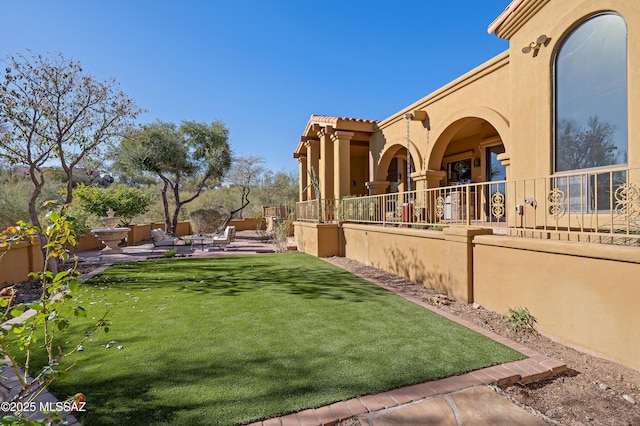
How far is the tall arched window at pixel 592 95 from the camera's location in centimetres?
→ 464

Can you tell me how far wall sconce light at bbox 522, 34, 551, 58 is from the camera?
553cm

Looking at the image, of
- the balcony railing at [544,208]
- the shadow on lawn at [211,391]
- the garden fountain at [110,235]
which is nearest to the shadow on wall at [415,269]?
the balcony railing at [544,208]

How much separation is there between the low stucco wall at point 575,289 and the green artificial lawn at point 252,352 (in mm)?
908

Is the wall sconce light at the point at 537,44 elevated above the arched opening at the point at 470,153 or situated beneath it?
elevated above

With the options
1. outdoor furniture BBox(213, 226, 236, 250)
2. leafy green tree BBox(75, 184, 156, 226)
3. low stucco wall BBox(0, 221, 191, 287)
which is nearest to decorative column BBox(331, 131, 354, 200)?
outdoor furniture BBox(213, 226, 236, 250)

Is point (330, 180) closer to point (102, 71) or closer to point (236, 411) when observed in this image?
point (102, 71)

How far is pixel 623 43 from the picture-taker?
4562 millimetres

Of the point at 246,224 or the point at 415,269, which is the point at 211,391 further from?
the point at 246,224

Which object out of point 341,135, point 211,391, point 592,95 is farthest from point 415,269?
point 341,135

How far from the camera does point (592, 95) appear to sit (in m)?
5.00

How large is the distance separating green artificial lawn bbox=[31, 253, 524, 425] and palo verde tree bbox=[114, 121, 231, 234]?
1524 centimetres

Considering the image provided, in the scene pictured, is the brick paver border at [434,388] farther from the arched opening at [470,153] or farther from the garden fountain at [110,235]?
the garden fountain at [110,235]

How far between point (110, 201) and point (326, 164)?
41.2 ft

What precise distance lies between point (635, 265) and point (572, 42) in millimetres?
4356
